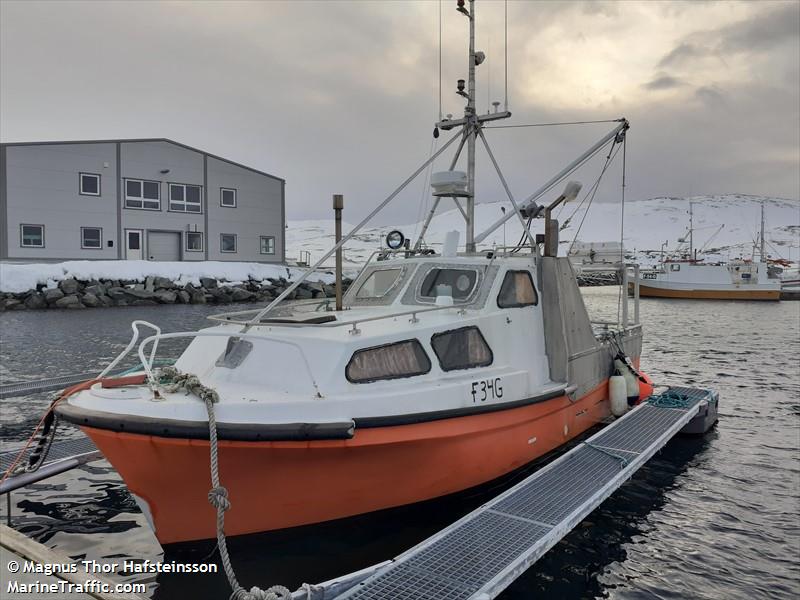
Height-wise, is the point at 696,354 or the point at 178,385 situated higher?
the point at 178,385

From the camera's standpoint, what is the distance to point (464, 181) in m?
9.55

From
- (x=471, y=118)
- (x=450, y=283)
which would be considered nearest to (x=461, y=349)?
Answer: (x=450, y=283)

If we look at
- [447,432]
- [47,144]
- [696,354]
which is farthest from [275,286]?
[447,432]

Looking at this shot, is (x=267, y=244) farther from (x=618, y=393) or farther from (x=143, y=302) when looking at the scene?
(x=618, y=393)

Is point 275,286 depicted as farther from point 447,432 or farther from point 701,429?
point 447,432

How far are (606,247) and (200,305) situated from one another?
25157 mm

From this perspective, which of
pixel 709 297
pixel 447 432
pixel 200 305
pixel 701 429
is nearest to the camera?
pixel 447 432

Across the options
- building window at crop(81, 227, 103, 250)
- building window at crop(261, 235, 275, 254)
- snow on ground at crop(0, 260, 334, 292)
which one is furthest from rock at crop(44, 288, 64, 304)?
building window at crop(261, 235, 275, 254)

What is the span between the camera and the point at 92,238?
35.3 metres

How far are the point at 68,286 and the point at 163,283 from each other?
15.4ft

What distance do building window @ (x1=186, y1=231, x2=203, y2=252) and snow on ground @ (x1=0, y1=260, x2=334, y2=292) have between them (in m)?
1.78

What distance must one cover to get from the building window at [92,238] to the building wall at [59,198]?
202 mm

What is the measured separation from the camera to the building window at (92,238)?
35.0 metres

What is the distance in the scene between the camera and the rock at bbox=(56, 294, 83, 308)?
2916 cm
